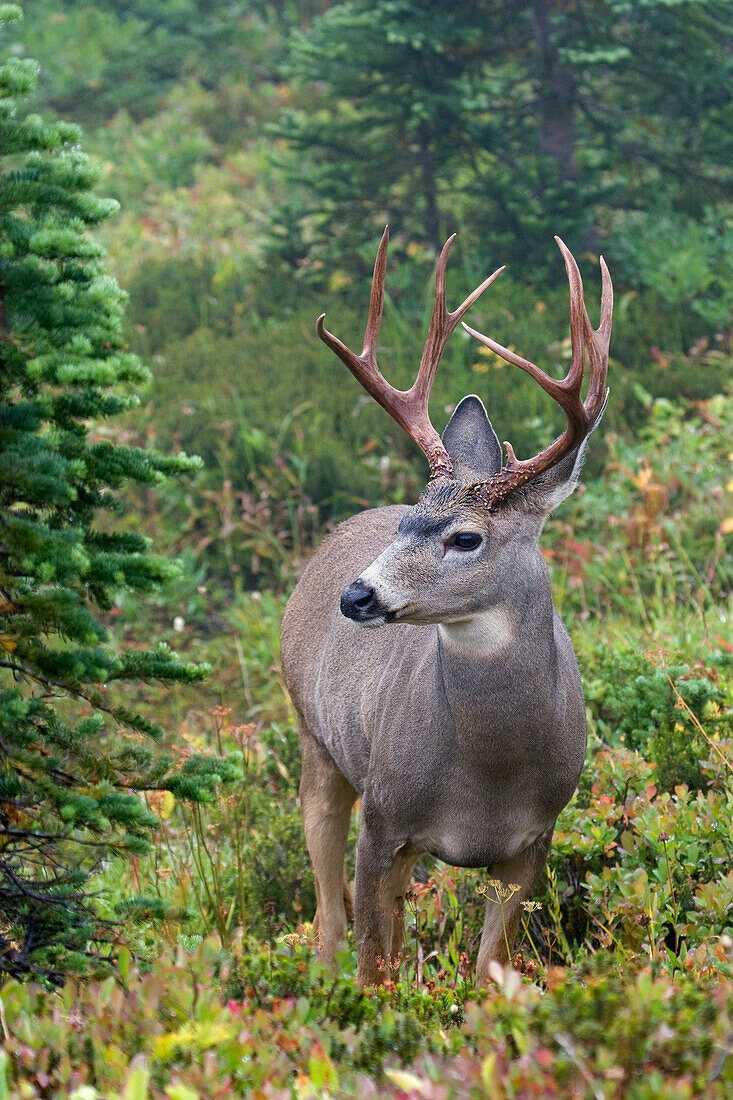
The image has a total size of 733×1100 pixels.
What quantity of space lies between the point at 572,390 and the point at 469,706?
3.12 feet

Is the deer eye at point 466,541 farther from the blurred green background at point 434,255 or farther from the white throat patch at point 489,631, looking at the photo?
the blurred green background at point 434,255

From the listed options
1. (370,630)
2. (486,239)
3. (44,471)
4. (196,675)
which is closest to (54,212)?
(44,471)

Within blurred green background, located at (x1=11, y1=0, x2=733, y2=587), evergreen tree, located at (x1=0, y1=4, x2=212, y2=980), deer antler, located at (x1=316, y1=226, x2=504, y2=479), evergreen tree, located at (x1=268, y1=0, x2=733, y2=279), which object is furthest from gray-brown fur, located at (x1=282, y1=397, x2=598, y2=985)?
evergreen tree, located at (x1=268, y1=0, x2=733, y2=279)

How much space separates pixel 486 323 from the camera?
975 centimetres

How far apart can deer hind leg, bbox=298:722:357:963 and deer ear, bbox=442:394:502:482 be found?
4.60ft

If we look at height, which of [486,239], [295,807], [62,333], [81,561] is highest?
[62,333]

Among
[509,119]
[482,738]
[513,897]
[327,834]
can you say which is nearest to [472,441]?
[482,738]

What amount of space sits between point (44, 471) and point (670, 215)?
9096 millimetres

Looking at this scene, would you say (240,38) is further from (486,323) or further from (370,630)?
(370,630)

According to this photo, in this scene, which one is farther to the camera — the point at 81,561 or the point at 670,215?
the point at 670,215

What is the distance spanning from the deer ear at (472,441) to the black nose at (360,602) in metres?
0.67

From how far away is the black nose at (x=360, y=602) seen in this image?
10.6ft

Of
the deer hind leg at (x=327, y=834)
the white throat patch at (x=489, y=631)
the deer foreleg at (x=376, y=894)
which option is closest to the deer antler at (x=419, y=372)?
the white throat patch at (x=489, y=631)

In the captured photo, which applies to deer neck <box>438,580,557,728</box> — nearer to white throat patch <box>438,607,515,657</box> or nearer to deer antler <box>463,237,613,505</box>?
white throat patch <box>438,607,515,657</box>
